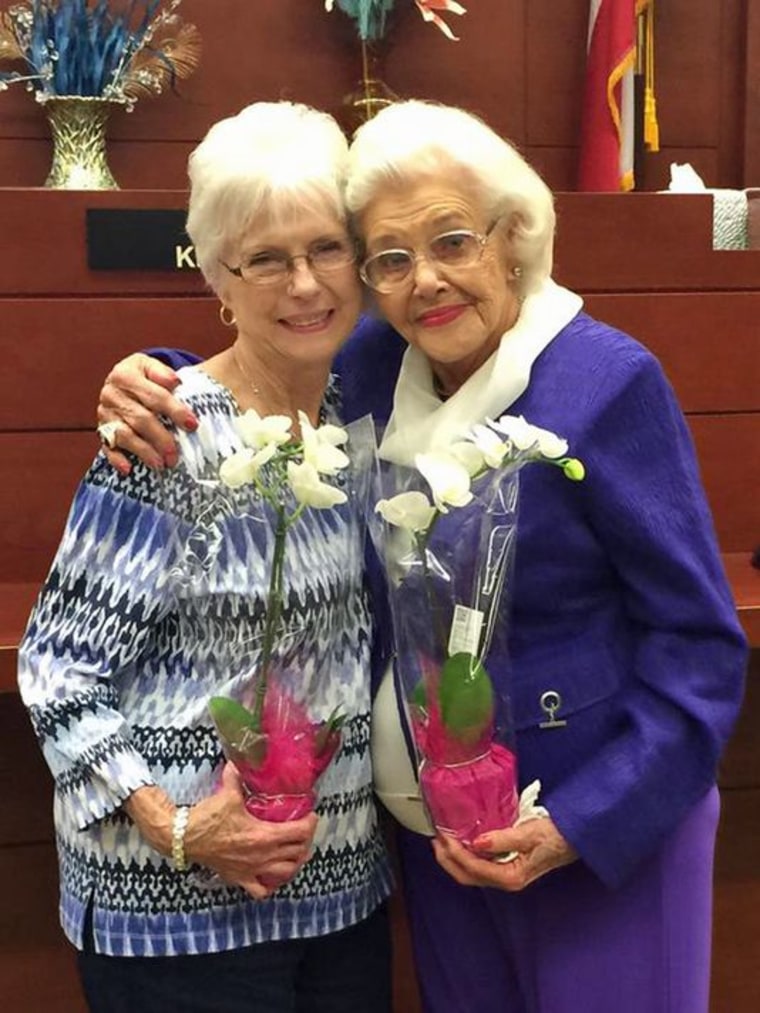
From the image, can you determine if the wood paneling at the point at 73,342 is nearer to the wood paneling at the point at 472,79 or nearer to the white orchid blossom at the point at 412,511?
the wood paneling at the point at 472,79

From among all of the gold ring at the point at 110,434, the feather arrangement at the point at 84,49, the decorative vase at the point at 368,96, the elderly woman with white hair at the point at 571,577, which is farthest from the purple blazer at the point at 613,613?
the feather arrangement at the point at 84,49

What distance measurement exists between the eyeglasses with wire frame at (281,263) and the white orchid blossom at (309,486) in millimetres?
309

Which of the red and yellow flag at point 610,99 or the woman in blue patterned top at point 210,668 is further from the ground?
the red and yellow flag at point 610,99

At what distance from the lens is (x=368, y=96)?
2.37m

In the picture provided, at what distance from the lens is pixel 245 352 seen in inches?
52.4

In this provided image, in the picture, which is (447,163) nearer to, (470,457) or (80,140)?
(470,457)

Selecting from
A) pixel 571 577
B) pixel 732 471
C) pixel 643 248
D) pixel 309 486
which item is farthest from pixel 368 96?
pixel 309 486

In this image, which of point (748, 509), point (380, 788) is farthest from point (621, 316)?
point (380, 788)

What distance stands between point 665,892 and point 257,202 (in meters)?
0.87

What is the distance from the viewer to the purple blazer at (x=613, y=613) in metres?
1.19

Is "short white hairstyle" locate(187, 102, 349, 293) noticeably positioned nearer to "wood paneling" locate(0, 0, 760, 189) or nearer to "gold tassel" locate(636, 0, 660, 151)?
"wood paneling" locate(0, 0, 760, 189)

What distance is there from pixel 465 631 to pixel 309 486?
0.22 metres

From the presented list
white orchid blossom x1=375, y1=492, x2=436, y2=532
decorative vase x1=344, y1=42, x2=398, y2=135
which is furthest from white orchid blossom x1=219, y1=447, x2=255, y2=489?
decorative vase x1=344, y1=42, x2=398, y2=135

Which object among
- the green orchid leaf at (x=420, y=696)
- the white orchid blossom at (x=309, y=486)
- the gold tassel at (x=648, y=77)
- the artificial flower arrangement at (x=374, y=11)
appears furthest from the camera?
the gold tassel at (x=648, y=77)
